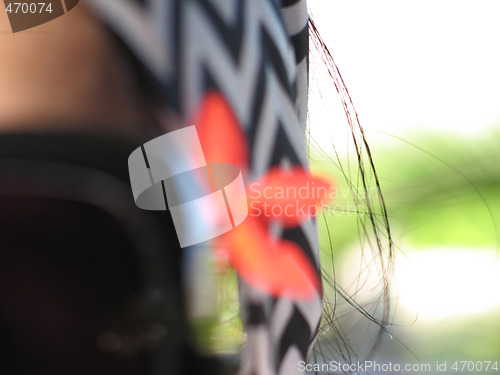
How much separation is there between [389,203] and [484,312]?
0.28 meters

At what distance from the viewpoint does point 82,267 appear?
0.21 m

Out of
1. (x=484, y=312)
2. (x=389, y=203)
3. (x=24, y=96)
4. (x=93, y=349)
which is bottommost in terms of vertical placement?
(x=484, y=312)

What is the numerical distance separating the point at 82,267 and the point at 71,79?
7 centimetres

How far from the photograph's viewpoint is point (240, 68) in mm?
219

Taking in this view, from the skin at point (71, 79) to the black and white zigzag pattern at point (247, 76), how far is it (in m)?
0.01

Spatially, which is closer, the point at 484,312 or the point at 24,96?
the point at 24,96

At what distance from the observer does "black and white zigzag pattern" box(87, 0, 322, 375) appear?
21cm

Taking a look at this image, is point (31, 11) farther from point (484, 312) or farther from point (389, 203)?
point (484, 312)

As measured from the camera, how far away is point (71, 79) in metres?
0.22

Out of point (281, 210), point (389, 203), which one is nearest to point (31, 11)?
point (281, 210)

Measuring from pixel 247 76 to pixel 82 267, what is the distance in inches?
3.9

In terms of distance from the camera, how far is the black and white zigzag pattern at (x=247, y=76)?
0.70 ft
